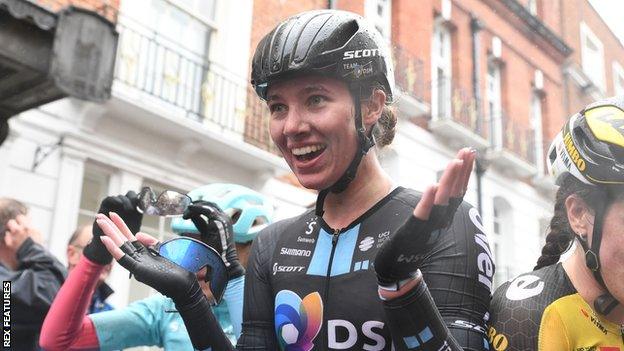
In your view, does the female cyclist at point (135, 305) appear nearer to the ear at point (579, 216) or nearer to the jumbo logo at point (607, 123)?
the ear at point (579, 216)

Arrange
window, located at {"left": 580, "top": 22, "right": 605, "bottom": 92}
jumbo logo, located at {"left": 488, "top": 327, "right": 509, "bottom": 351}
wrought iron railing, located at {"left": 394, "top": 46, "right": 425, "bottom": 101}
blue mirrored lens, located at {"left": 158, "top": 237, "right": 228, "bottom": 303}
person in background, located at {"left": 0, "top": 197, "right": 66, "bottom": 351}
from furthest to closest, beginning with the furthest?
window, located at {"left": 580, "top": 22, "right": 605, "bottom": 92}, wrought iron railing, located at {"left": 394, "top": 46, "right": 425, "bottom": 101}, person in background, located at {"left": 0, "top": 197, "right": 66, "bottom": 351}, blue mirrored lens, located at {"left": 158, "top": 237, "right": 228, "bottom": 303}, jumbo logo, located at {"left": 488, "top": 327, "right": 509, "bottom": 351}

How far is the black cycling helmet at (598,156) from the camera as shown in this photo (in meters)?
1.97

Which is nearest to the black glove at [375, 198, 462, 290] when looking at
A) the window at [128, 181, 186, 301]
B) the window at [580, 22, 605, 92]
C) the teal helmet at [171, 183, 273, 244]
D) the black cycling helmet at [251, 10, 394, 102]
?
the black cycling helmet at [251, 10, 394, 102]

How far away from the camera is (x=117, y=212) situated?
287 cm

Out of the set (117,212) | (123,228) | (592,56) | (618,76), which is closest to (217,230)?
(117,212)

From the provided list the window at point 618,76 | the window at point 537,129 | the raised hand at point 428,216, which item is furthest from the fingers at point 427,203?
the window at point 618,76

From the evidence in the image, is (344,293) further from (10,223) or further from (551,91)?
(551,91)

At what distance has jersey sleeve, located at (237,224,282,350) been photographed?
210 centimetres

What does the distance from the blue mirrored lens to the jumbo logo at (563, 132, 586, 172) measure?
134 cm

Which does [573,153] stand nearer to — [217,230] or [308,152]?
[308,152]

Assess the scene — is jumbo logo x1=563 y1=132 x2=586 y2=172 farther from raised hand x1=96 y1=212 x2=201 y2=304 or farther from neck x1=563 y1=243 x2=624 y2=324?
raised hand x1=96 y1=212 x2=201 y2=304

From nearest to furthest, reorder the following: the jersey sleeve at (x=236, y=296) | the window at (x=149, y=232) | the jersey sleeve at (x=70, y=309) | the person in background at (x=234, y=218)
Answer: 1. the jersey sleeve at (x=236, y=296)
2. the jersey sleeve at (x=70, y=309)
3. the person in background at (x=234, y=218)
4. the window at (x=149, y=232)

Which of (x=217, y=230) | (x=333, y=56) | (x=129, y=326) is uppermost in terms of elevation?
(x=333, y=56)

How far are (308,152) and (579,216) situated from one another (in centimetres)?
88
